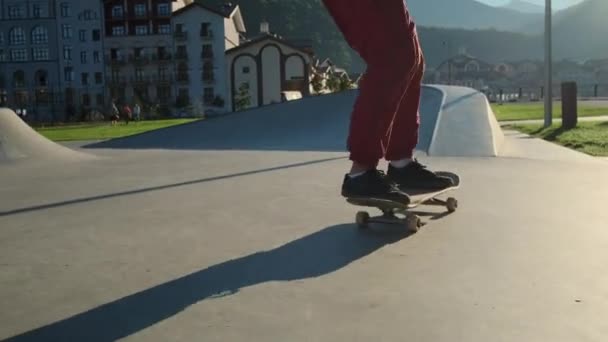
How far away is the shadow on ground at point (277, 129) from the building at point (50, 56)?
60.4 metres

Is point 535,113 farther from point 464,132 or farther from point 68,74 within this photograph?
point 68,74

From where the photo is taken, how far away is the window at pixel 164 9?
64.4 meters

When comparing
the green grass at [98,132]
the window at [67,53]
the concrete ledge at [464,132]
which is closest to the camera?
the concrete ledge at [464,132]

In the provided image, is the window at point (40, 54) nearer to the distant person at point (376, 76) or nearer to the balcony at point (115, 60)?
the balcony at point (115, 60)

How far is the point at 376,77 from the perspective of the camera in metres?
2.64

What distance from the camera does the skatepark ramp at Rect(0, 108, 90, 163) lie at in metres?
6.32

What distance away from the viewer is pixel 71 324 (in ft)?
5.11

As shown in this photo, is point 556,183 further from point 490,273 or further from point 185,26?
point 185,26

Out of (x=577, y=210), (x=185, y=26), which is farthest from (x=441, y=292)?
(x=185, y=26)

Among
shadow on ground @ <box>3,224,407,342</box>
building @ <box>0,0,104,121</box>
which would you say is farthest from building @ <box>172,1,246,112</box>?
shadow on ground @ <box>3,224,407,342</box>

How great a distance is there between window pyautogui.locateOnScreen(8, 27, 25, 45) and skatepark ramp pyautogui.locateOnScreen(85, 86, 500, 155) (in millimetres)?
74535

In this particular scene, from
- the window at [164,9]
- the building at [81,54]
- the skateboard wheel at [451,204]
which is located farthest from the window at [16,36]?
the skateboard wheel at [451,204]

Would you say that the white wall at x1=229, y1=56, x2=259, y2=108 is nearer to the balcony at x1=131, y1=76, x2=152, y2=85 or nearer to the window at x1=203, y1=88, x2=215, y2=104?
the window at x1=203, y1=88, x2=215, y2=104

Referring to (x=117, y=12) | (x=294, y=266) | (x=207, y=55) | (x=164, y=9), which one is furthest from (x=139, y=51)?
(x=294, y=266)
